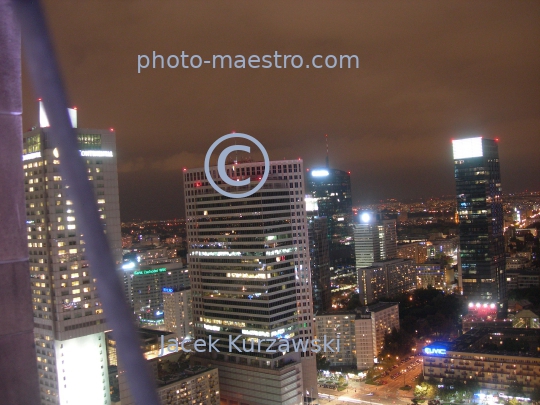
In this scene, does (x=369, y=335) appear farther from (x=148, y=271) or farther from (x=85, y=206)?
(x=85, y=206)

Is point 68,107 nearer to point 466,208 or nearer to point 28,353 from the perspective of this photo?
point 28,353

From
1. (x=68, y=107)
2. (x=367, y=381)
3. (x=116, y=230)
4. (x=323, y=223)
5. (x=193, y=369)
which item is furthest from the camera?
(x=323, y=223)

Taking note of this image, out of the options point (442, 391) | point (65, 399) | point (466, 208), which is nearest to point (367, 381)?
point (442, 391)

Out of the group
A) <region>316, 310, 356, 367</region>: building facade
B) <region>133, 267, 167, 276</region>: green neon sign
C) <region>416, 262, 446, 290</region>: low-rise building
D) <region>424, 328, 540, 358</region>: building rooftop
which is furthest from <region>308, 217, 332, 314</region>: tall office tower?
<region>424, 328, 540, 358</region>: building rooftop

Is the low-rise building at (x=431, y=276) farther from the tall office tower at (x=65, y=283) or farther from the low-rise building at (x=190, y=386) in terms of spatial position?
the tall office tower at (x=65, y=283)

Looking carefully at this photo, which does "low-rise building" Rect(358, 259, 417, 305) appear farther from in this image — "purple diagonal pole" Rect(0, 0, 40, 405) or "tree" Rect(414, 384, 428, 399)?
"purple diagonal pole" Rect(0, 0, 40, 405)

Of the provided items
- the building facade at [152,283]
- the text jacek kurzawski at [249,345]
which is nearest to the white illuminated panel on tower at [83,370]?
the text jacek kurzawski at [249,345]
